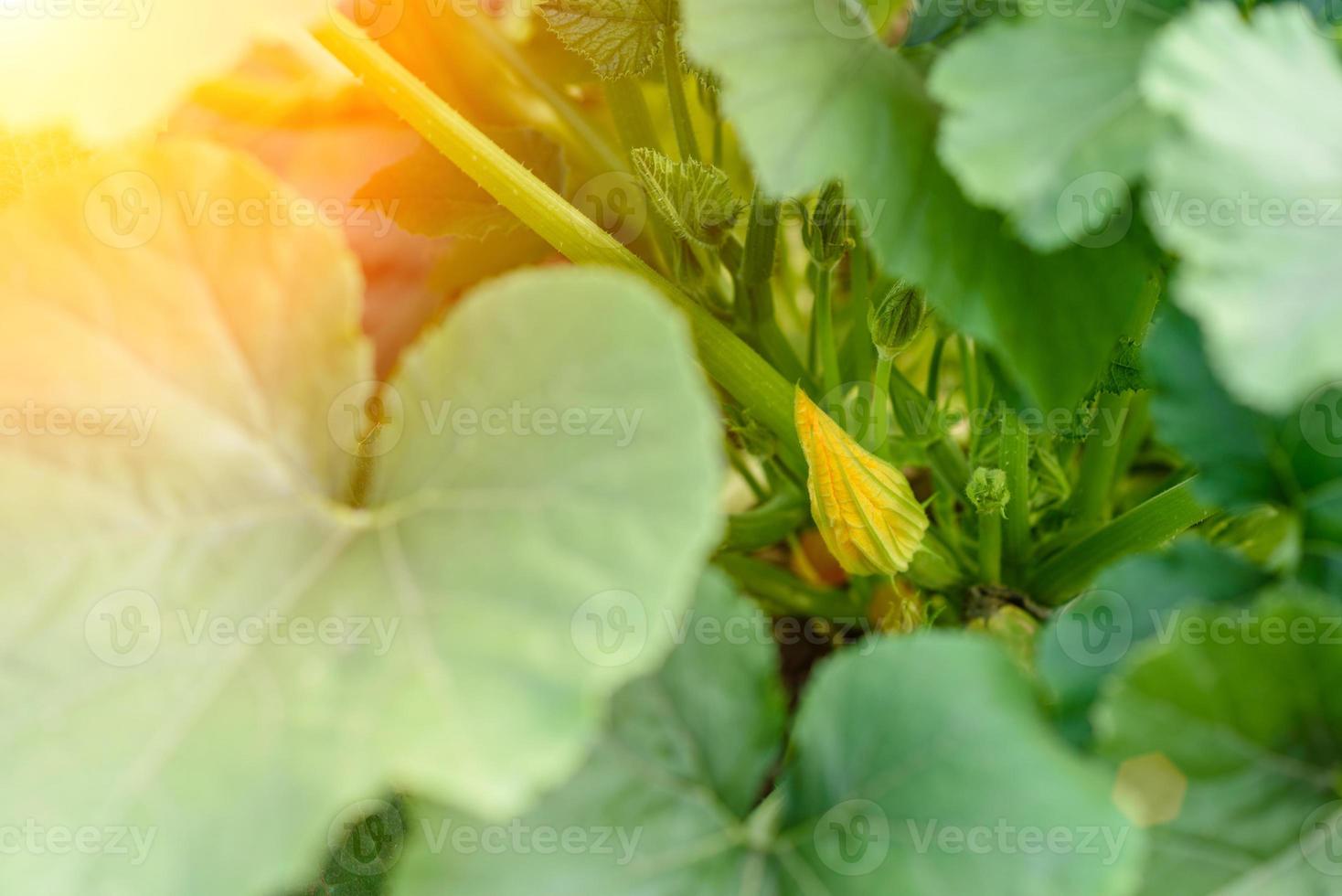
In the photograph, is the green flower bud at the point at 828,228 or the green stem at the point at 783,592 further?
the green stem at the point at 783,592

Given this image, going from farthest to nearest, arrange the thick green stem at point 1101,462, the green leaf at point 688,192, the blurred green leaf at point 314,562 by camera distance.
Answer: the thick green stem at point 1101,462 → the green leaf at point 688,192 → the blurred green leaf at point 314,562

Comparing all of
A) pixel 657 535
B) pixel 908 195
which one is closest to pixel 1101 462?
pixel 908 195

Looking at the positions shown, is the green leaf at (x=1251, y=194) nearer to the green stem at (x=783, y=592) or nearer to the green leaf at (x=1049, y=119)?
the green leaf at (x=1049, y=119)

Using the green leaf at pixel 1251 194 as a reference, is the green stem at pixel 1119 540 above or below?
below

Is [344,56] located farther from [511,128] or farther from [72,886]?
[72,886]

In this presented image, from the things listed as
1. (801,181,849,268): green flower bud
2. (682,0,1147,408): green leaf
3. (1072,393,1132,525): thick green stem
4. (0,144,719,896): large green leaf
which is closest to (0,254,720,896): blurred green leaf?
(0,144,719,896): large green leaf

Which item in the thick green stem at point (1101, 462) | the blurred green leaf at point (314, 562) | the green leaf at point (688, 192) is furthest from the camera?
the thick green stem at point (1101, 462)

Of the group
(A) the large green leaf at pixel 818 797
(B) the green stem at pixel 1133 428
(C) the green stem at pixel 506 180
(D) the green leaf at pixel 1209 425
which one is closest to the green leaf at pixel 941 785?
(A) the large green leaf at pixel 818 797
